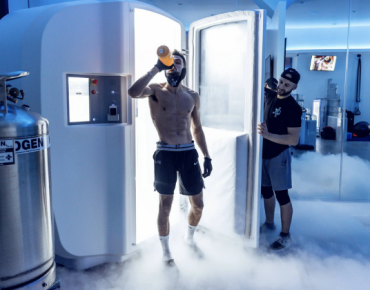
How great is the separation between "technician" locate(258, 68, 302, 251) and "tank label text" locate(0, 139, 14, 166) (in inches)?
73.6

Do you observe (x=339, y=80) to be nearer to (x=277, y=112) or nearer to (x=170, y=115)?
(x=277, y=112)

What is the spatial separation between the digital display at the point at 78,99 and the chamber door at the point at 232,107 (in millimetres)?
A: 1106

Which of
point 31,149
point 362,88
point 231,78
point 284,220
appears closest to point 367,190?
point 362,88

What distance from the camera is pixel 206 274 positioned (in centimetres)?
248

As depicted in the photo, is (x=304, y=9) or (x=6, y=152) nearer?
(x=6, y=152)

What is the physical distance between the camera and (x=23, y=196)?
5.76 ft

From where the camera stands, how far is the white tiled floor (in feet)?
7.68

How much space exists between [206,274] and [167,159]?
0.90 m

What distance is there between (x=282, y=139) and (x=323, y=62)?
4.74 metres

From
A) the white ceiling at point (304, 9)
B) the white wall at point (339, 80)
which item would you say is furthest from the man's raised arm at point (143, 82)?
the white ceiling at point (304, 9)

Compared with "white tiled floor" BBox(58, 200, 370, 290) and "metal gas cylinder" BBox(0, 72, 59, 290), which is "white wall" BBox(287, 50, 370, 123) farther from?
"metal gas cylinder" BBox(0, 72, 59, 290)

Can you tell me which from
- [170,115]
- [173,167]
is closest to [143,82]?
[170,115]

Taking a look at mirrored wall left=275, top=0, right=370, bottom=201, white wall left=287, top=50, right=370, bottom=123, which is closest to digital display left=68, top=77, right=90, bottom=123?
mirrored wall left=275, top=0, right=370, bottom=201

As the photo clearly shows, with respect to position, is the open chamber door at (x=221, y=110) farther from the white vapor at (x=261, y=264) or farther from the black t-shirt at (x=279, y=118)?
the black t-shirt at (x=279, y=118)
